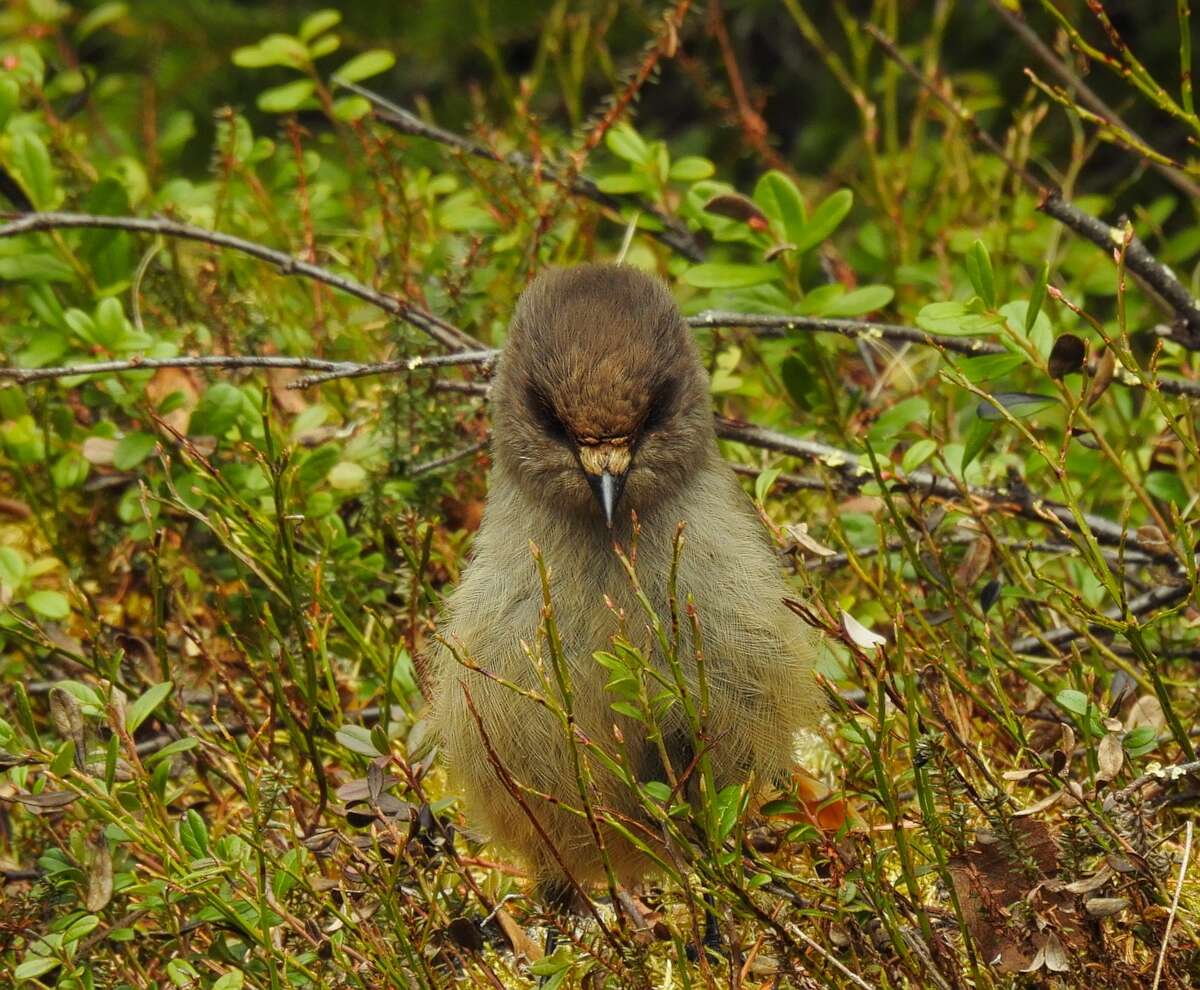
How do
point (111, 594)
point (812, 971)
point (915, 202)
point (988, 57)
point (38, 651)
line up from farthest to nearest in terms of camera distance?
1. point (988, 57)
2. point (915, 202)
3. point (111, 594)
4. point (38, 651)
5. point (812, 971)

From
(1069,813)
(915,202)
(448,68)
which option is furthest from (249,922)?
(448,68)

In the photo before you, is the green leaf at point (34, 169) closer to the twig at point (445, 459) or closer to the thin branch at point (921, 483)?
the twig at point (445, 459)

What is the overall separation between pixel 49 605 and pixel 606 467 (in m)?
1.49

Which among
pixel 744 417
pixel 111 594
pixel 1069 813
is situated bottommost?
pixel 111 594

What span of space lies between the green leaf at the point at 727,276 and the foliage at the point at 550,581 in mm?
16

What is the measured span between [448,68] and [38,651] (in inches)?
165

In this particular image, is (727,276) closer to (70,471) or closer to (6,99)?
(70,471)

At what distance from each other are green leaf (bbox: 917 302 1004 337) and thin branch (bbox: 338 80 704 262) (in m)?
1.44

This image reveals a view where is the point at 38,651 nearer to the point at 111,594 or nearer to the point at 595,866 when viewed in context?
the point at 111,594

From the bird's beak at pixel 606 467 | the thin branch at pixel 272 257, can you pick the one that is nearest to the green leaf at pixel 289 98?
the thin branch at pixel 272 257

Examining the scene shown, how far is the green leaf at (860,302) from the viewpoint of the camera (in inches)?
152

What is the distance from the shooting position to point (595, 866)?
3465 mm

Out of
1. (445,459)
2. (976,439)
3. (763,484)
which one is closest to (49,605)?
(445,459)

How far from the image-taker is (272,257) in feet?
13.9
